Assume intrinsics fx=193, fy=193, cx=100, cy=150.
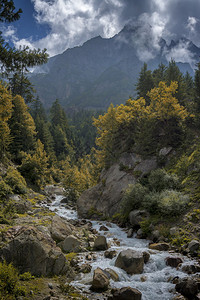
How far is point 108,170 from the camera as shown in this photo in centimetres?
3231

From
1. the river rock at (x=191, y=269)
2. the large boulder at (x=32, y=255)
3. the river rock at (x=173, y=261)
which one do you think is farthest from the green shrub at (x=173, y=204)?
the large boulder at (x=32, y=255)

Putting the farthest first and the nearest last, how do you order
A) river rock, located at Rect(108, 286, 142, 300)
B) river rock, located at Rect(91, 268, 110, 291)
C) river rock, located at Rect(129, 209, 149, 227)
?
river rock, located at Rect(129, 209, 149, 227), river rock, located at Rect(91, 268, 110, 291), river rock, located at Rect(108, 286, 142, 300)

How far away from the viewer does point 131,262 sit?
10.0m

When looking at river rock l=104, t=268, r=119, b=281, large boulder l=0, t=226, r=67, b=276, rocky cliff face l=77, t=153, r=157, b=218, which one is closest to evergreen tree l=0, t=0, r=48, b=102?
large boulder l=0, t=226, r=67, b=276

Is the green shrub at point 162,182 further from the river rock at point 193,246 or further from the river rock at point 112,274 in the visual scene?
the river rock at point 112,274

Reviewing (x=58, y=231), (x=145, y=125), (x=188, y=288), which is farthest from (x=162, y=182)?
(x=188, y=288)

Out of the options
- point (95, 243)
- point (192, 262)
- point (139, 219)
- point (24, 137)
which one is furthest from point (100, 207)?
point (24, 137)

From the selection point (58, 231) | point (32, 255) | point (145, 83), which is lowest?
point (58, 231)

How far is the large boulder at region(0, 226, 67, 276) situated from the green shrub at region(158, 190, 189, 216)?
9.33 m

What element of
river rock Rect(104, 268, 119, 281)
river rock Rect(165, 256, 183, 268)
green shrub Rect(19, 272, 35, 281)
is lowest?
river rock Rect(104, 268, 119, 281)

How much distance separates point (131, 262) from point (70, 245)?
484 cm

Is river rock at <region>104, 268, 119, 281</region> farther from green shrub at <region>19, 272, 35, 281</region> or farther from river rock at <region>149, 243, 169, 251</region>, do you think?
river rock at <region>149, 243, 169, 251</region>

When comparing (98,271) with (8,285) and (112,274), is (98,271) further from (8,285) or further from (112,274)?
(8,285)

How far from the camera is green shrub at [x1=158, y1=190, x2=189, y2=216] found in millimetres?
15272
